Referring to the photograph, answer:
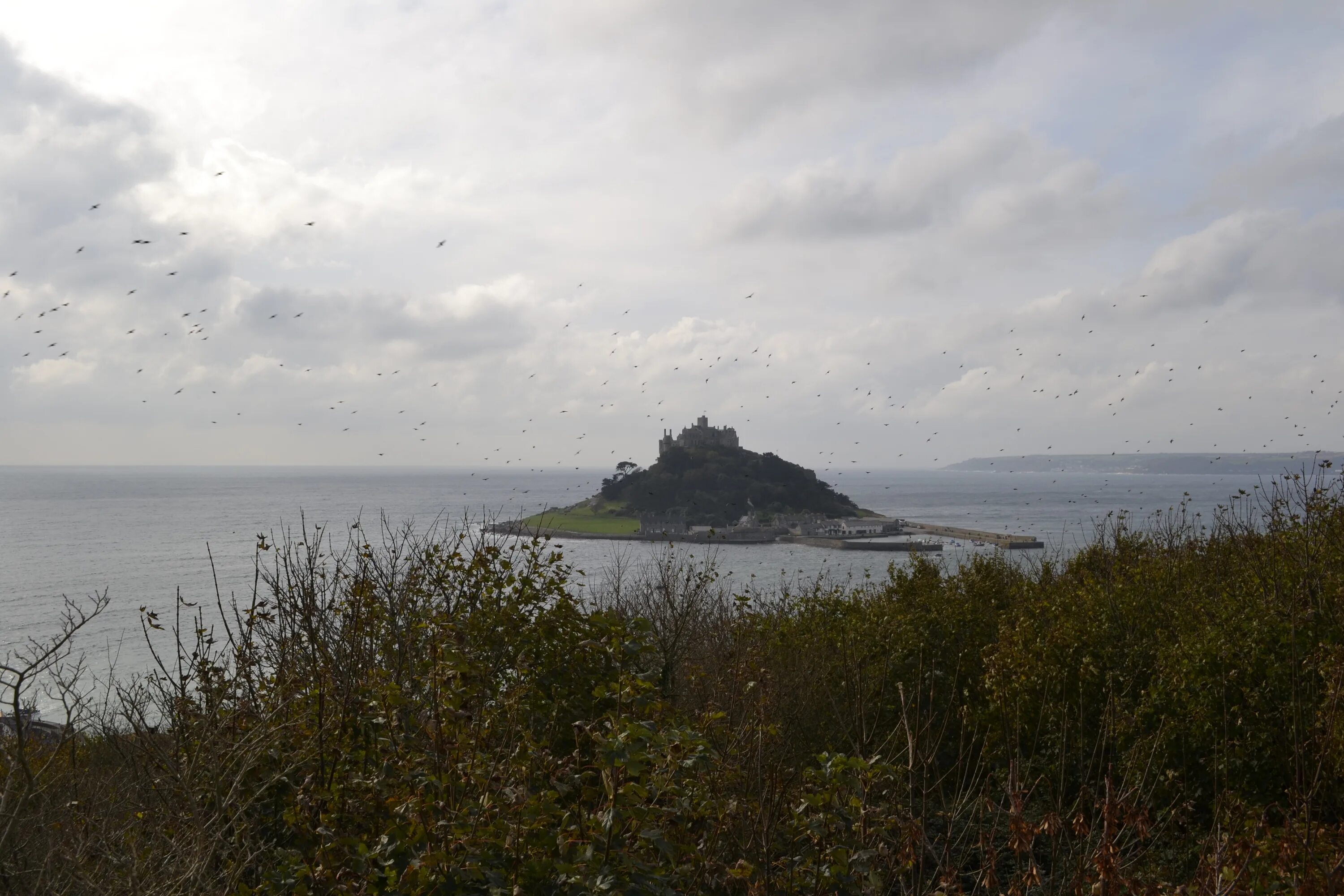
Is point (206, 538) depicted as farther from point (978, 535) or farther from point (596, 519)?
point (978, 535)

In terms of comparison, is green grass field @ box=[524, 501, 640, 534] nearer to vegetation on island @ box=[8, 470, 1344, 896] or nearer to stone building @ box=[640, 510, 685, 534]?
stone building @ box=[640, 510, 685, 534]

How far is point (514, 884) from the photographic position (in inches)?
152

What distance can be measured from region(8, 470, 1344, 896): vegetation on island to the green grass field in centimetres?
9283

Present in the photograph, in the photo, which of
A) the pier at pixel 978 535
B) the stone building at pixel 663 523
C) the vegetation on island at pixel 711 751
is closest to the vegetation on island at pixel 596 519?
the stone building at pixel 663 523

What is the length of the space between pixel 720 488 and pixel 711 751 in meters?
124

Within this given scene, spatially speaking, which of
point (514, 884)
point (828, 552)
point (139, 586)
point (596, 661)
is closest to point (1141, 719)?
point (596, 661)

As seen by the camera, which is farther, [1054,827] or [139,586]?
[139,586]

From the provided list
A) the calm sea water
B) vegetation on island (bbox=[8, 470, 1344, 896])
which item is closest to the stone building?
the calm sea water

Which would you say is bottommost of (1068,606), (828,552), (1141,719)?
(828,552)

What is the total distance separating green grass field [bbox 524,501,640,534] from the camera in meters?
112

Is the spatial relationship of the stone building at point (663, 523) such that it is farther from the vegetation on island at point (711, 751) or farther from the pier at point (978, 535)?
the vegetation on island at point (711, 751)

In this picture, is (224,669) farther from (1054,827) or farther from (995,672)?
(995,672)

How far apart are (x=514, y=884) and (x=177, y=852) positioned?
94.6 inches

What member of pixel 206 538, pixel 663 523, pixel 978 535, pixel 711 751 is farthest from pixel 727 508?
pixel 711 751
